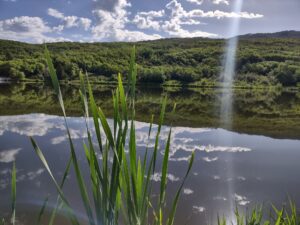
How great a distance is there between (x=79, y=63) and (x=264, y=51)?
49143mm

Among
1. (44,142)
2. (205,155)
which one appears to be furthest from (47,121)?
(205,155)

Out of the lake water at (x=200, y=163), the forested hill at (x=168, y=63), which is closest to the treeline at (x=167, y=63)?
the forested hill at (x=168, y=63)

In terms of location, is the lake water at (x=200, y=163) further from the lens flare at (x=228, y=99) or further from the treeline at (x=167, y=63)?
the treeline at (x=167, y=63)

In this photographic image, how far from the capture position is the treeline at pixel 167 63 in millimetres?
68812

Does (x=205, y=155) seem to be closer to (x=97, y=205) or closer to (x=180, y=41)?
(x=97, y=205)

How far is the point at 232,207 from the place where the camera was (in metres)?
6.20

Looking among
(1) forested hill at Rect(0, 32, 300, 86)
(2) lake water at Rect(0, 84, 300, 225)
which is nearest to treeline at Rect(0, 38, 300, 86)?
(1) forested hill at Rect(0, 32, 300, 86)

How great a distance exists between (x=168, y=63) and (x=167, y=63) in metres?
0.45

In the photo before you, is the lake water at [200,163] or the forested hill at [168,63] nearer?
the lake water at [200,163]

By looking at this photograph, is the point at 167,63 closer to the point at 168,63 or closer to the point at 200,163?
the point at 168,63

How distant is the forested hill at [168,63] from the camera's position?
226 feet

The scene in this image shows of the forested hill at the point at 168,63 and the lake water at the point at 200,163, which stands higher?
the lake water at the point at 200,163

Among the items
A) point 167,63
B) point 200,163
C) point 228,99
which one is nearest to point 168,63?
point 167,63

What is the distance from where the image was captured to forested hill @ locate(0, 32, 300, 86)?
68.8 metres
